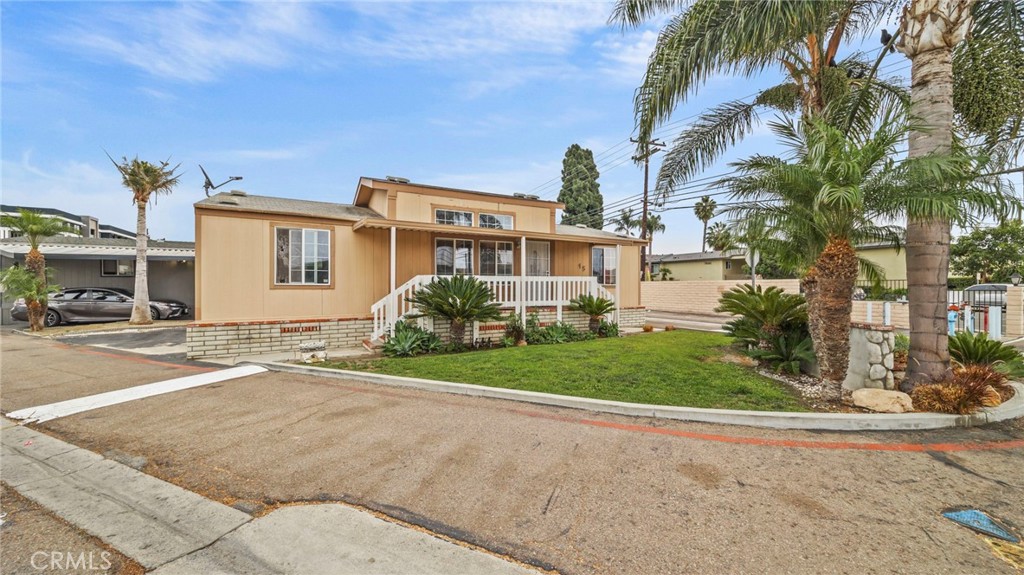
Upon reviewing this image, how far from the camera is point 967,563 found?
223cm

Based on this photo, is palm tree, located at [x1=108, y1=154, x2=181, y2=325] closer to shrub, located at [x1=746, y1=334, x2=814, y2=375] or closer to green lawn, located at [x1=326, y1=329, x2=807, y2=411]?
green lawn, located at [x1=326, y1=329, x2=807, y2=411]

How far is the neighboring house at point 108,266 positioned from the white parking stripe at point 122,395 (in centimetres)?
1534

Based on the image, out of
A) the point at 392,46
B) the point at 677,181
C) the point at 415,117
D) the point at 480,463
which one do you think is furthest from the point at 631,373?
the point at 415,117

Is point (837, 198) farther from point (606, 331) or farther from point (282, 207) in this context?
point (282, 207)

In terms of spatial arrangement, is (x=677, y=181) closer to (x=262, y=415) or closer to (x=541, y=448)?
(x=541, y=448)

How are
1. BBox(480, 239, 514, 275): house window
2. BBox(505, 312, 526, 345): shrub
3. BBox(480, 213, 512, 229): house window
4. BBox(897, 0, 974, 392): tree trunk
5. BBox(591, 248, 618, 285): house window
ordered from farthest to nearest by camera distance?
1. BBox(591, 248, 618, 285): house window
2. BBox(480, 213, 512, 229): house window
3. BBox(480, 239, 514, 275): house window
4. BBox(505, 312, 526, 345): shrub
5. BBox(897, 0, 974, 392): tree trunk

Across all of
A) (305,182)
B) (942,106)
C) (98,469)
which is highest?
(305,182)

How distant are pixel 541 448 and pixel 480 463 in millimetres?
661

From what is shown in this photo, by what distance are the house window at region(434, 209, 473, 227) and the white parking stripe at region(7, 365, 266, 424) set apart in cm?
654

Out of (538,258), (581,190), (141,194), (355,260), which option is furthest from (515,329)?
→ (581,190)

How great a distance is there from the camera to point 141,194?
15.7 meters

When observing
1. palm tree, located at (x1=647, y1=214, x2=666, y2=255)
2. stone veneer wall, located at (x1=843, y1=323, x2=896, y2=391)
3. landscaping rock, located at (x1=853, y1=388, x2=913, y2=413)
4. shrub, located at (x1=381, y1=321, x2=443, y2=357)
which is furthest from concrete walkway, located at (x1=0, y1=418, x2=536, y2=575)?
palm tree, located at (x1=647, y1=214, x2=666, y2=255)

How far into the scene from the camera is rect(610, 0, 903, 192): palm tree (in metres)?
5.70

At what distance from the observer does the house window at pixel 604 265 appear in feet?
47.9
